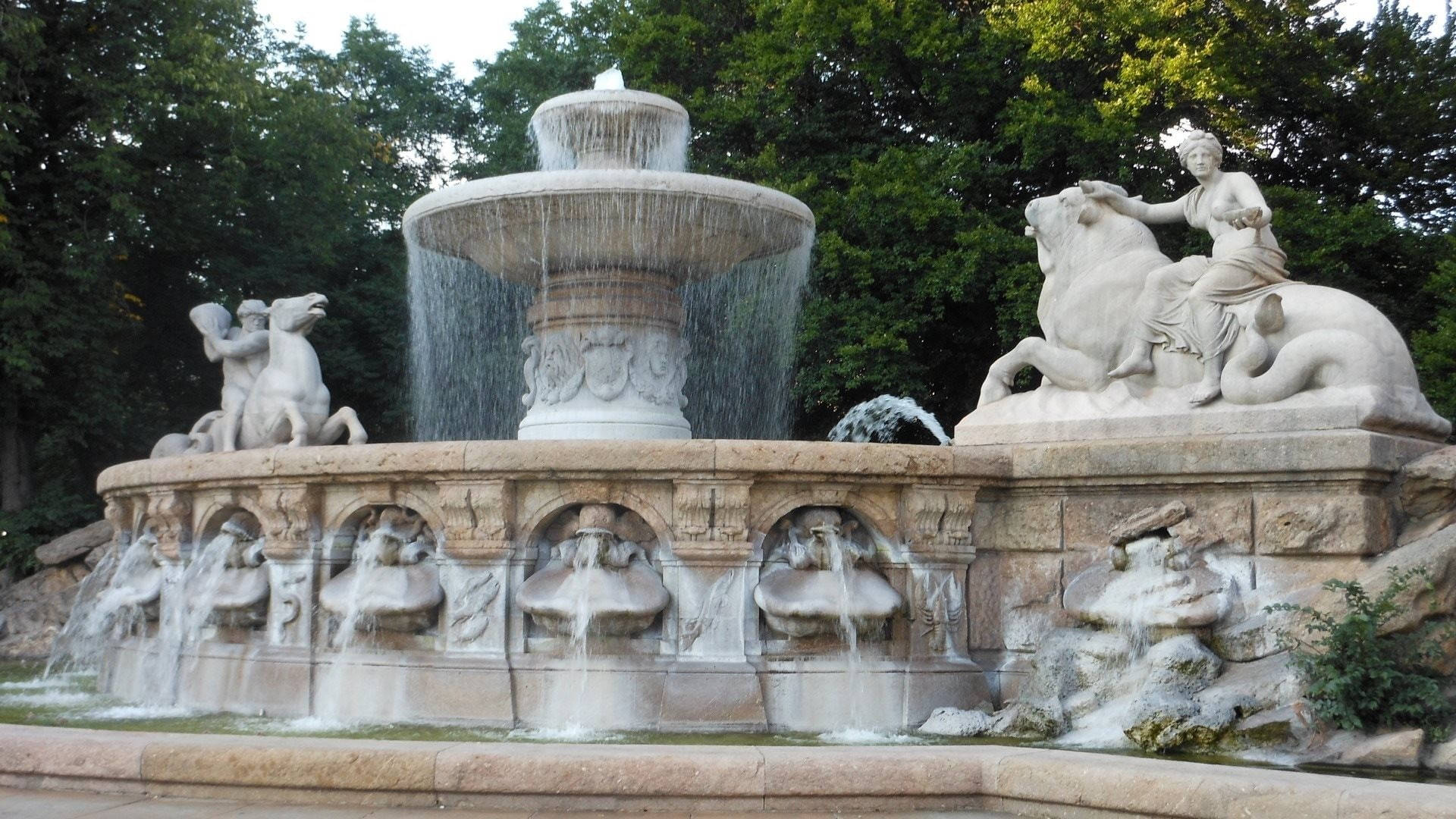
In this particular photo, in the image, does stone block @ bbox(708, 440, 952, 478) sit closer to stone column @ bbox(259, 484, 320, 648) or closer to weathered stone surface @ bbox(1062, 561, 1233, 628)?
weathered stone surface @ bbox(1062, 561, 1233, 628)

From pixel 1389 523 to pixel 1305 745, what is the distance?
1619 millimetres

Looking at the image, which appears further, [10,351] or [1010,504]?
[10,351]

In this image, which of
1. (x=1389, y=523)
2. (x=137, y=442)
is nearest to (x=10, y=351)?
(x=137, y=442)

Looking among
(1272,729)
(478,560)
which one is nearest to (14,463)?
(478,560)

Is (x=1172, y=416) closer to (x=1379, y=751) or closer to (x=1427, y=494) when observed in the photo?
(x=1427, y=494)

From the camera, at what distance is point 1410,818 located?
160 inches

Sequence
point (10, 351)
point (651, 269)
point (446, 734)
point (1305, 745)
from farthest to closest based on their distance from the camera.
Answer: point (10, 351), point (651, 269), point (446, 734), point (1305, 745)

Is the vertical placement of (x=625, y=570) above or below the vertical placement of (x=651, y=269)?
below

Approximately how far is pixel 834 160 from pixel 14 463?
536 inches

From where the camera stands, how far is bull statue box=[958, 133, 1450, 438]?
722 cm

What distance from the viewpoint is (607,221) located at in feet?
31.1

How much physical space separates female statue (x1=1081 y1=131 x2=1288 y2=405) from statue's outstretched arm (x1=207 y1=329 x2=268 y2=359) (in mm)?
6075

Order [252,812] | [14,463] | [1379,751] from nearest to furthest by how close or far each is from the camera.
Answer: [252,812] < [1379,751] < [14,463]

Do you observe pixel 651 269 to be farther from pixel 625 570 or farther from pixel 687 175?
pixel 625 570
